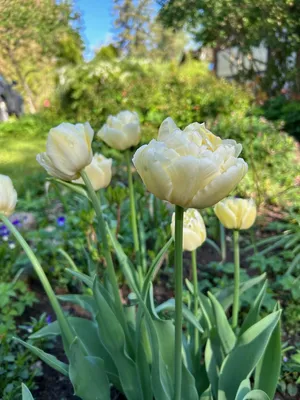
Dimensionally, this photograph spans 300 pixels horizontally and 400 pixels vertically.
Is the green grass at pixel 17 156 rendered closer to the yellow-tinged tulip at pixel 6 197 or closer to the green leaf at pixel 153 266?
the yellow-tinged tulip at pixel 6 197

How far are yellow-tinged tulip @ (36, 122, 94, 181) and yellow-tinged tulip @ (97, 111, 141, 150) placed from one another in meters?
0.35

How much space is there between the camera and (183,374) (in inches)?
33.7

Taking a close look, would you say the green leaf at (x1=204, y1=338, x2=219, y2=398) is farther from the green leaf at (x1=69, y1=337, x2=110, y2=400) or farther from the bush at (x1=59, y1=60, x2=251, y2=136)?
the bush at (x1=59, y1=60, x2=251, y2=136)

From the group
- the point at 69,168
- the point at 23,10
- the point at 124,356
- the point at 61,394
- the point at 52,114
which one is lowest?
the point at 52,114

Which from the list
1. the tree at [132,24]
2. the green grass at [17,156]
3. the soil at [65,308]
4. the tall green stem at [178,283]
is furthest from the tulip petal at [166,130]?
the tree at [132,24]

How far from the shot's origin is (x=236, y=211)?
0.95 meters

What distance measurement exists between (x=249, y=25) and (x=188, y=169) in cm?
521

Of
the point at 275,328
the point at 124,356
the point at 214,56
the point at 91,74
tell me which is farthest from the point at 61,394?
the point at 214,56

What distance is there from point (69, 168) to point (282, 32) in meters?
5.34

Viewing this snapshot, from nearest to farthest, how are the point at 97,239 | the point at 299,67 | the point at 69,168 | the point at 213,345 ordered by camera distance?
the point at 69,168, the point at 213,345, the point at 97,239, the point at 299,67

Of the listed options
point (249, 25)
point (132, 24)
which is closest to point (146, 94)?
point (249, 25)

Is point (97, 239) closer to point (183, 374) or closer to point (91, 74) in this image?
point (183, 374)

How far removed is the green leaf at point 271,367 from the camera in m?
0.94

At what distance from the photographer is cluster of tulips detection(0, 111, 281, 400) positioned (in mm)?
534
